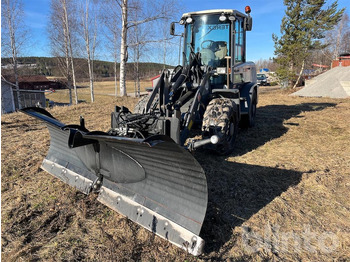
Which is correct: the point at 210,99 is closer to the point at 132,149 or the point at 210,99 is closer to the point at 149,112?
the point at 149,112

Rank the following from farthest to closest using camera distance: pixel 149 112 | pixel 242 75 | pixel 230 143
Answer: pixel 242 75
pixel 230 143
pixel 149 112

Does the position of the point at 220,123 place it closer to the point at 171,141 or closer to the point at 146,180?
the point at 146,180

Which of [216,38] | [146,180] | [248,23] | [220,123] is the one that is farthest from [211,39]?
[146,180]

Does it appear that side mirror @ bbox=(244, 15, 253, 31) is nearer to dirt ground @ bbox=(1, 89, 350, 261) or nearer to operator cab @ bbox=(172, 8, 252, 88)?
operator cab @ bbox=(172, 8, 252, 88)

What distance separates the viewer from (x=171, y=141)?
2.12 meters

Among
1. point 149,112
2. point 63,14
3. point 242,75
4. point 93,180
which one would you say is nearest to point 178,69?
point 149,112

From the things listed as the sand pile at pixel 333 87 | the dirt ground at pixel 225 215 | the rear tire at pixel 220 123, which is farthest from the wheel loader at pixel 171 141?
the sand pile at pixel 333 87

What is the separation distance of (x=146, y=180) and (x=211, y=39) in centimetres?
377

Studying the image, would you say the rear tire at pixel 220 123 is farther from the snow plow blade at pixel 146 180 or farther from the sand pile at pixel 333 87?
the sand pile at pixel 333 87

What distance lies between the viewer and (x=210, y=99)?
5.05m

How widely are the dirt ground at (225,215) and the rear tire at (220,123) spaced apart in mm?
254

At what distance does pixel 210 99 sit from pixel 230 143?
0.90 m

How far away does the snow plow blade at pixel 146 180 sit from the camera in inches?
93.3

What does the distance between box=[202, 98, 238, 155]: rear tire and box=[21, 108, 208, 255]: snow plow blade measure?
1.66 meters
